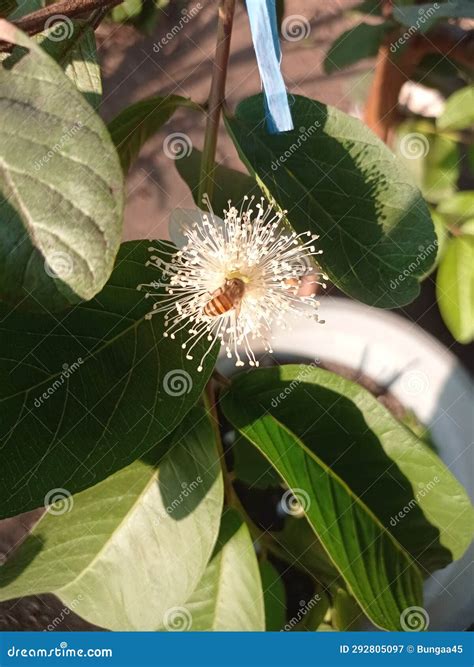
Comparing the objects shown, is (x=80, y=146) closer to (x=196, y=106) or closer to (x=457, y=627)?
(x=196, y=106)

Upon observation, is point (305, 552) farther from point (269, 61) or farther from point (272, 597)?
point (269, 61)

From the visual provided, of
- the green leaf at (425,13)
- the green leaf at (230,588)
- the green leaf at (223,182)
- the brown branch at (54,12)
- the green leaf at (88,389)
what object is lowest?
the green leaf at (230,588)

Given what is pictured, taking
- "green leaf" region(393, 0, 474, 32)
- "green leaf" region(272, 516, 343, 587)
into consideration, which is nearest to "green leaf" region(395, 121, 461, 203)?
"green leaf" region(393, 0, 474, 32)

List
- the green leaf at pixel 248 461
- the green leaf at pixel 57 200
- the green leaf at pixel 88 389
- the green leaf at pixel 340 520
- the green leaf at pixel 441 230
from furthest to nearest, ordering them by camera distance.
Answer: the green leaf at pixel 441 230, the green leaf at pixel 248 461, the green leaf at pixel 340 520, the green leaf at pixel 88 389, the green leaf at pixel 57 200

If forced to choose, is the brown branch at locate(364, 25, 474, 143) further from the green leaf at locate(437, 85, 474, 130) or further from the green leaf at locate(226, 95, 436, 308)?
the green leaf at locate(226, 95, 436, 308)

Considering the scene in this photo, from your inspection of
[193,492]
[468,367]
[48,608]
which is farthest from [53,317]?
[468,367]

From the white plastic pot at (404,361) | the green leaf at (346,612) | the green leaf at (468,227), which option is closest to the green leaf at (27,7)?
the white plastic pot at (404,361)

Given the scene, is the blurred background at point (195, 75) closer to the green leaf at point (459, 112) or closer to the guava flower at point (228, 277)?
the green leaf at point (459, 112)
